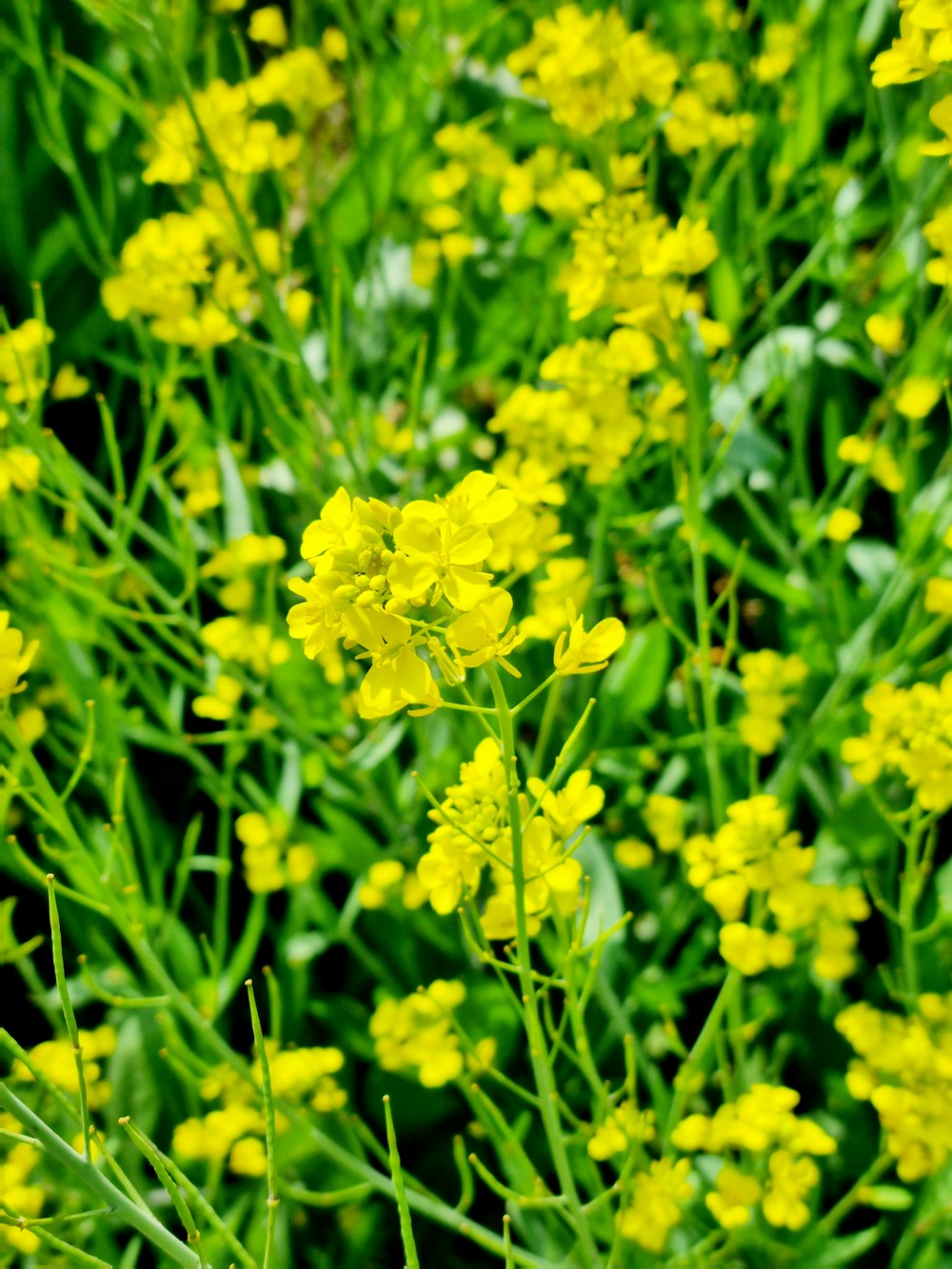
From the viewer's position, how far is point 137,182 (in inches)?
78.6

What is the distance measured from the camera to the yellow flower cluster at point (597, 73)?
1136 mm

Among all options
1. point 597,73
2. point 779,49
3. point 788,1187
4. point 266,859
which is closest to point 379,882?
point 266,859

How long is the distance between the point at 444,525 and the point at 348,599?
0.20 ft

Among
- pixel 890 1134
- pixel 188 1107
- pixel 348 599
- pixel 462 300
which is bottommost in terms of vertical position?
pixel 188 1107

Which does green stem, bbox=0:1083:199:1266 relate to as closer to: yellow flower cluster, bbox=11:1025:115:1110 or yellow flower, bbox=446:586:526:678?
yellow flower, bbox=446:586:526:678

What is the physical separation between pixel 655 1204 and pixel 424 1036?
9.9 inches

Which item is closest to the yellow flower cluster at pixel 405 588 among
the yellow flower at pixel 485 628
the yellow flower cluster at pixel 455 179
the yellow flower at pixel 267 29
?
the yellow flower at pixel 485 628

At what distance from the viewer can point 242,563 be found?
141cm

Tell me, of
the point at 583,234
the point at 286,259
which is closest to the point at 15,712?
the point at 286,259

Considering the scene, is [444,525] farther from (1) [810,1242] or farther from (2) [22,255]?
(2) [22,255]

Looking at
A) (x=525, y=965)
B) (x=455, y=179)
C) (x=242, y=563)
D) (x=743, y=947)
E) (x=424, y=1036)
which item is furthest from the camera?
(x=455, y=179)

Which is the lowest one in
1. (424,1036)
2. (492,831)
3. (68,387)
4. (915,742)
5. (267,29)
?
(424,1036)

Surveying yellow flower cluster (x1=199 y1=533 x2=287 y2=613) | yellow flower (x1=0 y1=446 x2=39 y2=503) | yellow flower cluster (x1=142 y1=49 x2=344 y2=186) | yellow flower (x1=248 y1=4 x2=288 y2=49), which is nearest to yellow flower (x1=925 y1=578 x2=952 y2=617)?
yellow flower cluster (x1=199 y1=533 x2=287 y2=613)

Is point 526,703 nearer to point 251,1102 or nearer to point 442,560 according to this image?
point 442,560
